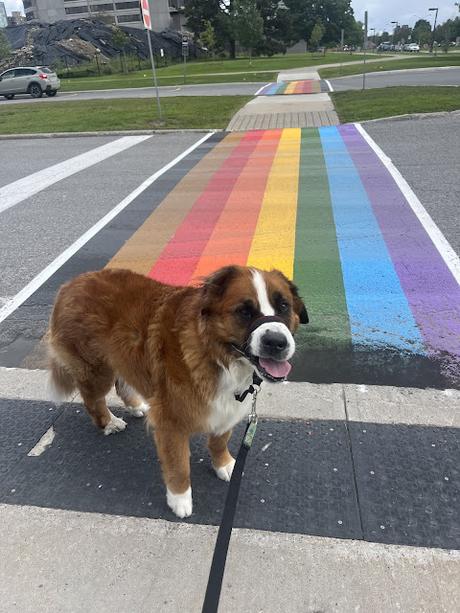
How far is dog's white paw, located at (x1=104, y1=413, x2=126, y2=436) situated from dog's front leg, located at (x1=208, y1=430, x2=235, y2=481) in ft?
2.52

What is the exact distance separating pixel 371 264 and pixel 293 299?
12.1 feet

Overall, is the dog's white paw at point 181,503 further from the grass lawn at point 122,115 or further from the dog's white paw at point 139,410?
the grass lawn at point 122,115

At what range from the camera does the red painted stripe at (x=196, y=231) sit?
19.5ft

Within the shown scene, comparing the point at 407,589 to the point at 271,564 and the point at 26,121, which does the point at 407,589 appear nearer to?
the point at 271,564

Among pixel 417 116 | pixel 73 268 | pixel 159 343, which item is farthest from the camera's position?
pixel 417 116

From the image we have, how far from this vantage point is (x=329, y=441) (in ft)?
10.5

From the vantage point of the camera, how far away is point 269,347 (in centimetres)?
214

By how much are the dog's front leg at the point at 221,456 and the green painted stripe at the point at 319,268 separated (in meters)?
1.57

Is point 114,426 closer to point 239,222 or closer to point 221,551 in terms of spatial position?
point 221,551

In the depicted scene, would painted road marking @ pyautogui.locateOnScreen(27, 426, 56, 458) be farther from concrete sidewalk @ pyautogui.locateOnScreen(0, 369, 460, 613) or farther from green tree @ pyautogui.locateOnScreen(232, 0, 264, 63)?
green tree @ pyautogui.locateOnScreen(232, 0, 264, 63)

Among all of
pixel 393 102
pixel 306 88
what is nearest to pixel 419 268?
pixel 393 102

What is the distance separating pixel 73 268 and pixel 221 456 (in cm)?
400

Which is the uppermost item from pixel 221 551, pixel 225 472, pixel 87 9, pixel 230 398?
pixel 87 9

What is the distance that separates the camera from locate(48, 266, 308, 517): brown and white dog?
90.5 inches
